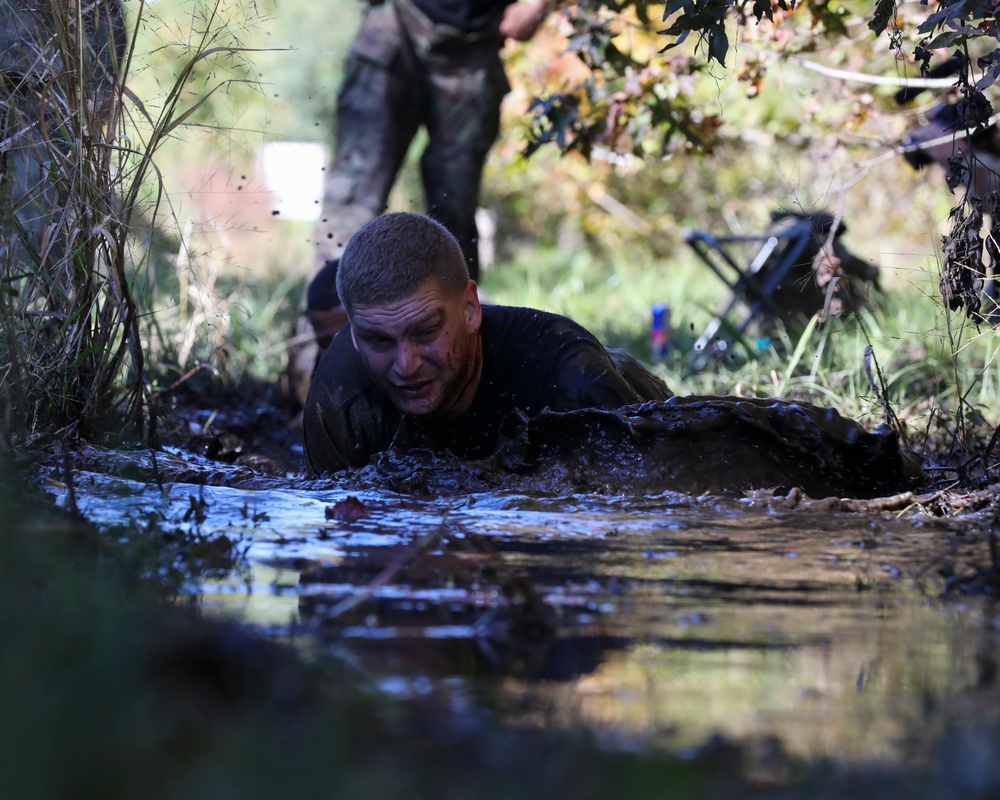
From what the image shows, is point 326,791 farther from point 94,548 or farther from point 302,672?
point 94,548

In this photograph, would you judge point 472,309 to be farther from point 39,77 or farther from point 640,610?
point 640,610

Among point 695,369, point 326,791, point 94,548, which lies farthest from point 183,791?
point 695,369

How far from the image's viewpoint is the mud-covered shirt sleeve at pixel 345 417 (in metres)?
4.61

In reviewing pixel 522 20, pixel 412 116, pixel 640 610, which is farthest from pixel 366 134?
pixel 640 610

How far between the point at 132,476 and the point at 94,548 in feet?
3.32

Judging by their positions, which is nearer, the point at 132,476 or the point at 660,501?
the point at 132,476

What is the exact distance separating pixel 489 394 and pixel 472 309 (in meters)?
0.33

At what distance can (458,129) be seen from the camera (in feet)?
26.6

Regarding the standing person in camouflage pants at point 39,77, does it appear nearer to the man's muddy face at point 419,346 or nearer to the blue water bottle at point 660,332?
the man's muddy face at point 419,346

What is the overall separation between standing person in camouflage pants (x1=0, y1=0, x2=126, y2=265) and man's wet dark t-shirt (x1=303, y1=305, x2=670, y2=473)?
46.1 inches

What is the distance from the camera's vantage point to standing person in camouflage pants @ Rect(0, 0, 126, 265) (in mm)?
3963

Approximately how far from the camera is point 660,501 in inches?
147

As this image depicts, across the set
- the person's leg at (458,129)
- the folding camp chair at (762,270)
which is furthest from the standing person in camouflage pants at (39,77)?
the folding camp chair at (762,270)

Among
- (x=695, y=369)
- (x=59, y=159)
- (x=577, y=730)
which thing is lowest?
(x=577, y=730)
